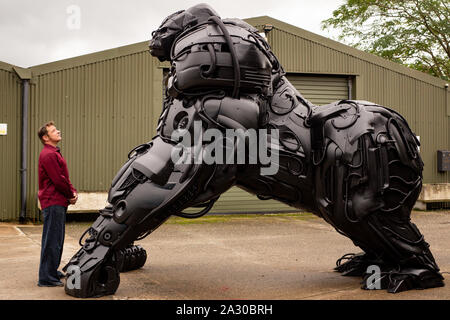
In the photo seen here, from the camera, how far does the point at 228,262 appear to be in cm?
664

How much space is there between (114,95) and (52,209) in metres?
7.52

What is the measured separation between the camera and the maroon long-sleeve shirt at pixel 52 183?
204 inches

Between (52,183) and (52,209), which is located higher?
(52,183)

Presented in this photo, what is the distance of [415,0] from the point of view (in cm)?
2292

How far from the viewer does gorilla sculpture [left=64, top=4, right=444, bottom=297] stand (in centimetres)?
444

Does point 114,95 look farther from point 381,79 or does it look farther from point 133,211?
point 133,211

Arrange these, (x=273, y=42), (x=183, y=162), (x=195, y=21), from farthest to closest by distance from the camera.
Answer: (x=273, y=42), (x=195, y=21), (x=183, y=162)

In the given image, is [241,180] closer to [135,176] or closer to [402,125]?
[135,176]

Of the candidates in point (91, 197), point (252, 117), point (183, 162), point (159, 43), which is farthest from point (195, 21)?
point (91, 197)

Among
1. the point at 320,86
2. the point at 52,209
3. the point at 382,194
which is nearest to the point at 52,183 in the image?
the point at 52,209

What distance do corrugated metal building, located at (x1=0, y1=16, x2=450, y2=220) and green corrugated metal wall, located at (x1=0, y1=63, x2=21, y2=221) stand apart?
0.07ft

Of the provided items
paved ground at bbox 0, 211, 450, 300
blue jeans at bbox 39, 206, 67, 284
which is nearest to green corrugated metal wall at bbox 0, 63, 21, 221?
paved ground at bbox 0, 211, 450, 300

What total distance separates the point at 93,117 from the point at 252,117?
8268mm

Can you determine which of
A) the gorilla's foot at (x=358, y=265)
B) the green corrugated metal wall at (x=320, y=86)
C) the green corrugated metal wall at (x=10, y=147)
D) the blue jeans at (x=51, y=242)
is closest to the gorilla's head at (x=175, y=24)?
the blue jeans at (x=51, y=242)
